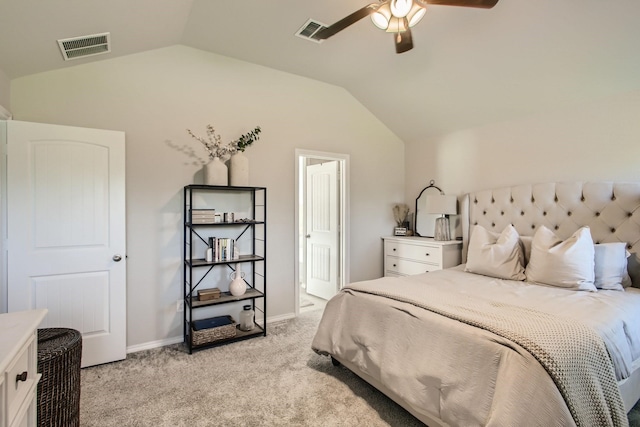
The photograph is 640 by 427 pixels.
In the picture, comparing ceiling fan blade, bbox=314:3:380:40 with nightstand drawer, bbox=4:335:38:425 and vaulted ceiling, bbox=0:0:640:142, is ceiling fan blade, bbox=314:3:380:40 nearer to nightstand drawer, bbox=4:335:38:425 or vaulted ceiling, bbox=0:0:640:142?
vaulted ceiling, bbox=0:0:640:142

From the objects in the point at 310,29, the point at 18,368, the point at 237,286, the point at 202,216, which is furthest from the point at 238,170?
the point at 18,368

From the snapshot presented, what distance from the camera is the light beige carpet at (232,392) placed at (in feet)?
6.46

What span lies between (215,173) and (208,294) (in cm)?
115

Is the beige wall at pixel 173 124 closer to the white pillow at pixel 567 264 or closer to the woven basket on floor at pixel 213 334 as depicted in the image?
the woven basket on floor at pixel 213 334

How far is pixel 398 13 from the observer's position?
1.81m

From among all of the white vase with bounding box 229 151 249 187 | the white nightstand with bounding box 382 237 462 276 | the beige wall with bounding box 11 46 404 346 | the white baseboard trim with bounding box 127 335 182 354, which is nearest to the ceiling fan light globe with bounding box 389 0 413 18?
the white vase with bounding box 229 151 249 187

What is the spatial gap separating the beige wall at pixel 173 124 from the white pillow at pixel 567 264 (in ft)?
7.89

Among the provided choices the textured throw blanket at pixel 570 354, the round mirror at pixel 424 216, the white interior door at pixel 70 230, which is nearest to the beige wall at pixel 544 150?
the round mirror at pixel 424 216

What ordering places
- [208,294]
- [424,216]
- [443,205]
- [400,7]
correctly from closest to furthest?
1. [400,7]
2. [208,294]
3. [443,205]
4. [424,216]

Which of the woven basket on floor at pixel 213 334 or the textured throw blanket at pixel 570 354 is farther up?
the textured throw blanket at pixel 570 354

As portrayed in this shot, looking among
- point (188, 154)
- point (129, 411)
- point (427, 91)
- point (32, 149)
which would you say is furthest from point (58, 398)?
point (427, 91)

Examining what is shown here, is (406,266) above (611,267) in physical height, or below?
below

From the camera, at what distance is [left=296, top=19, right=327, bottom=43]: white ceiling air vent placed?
8.87 ft

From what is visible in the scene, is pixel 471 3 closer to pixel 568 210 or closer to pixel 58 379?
pixel 568 210
